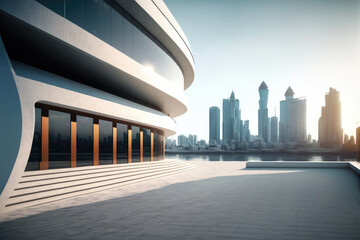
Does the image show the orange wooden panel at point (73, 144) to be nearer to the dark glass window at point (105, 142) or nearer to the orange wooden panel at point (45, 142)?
the orange wooden panel at point (45, 142)

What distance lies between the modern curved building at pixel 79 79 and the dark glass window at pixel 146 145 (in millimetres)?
82

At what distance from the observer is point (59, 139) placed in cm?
1424

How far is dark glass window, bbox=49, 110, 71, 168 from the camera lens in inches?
537

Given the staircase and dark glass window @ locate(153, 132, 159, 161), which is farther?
dark glass window @ locate(153, 132, 159, 161)

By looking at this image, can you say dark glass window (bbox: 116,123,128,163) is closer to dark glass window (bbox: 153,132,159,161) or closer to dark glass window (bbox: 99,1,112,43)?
dark glass window (bbox: 153,132,159,161)

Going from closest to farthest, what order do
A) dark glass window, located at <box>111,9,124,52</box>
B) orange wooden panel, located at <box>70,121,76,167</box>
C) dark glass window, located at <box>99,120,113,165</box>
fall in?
orange wooden panel, located at <box>70,121,76,167</box> → dark glass window, located at <box>111,9,124,52</box> → dark glass window, located at <box>99,120,113,165</box>

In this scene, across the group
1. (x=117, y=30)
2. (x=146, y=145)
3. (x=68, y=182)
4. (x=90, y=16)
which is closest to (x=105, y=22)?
(x=117, y=30)

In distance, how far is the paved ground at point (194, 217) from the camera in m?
6.31

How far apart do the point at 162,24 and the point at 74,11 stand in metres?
7.97

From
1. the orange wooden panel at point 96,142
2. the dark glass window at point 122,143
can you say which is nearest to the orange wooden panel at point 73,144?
the orange wooden panel at point 96,142

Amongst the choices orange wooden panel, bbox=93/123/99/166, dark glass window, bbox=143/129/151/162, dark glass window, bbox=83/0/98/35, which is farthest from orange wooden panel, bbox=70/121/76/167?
dark glass window, bbox=143/129/151/162

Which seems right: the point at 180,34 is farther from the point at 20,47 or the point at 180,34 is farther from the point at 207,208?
the point at 207,208

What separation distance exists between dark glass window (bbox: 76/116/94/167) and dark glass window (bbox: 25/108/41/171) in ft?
8.81

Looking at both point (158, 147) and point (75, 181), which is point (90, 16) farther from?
point (158, 147)
